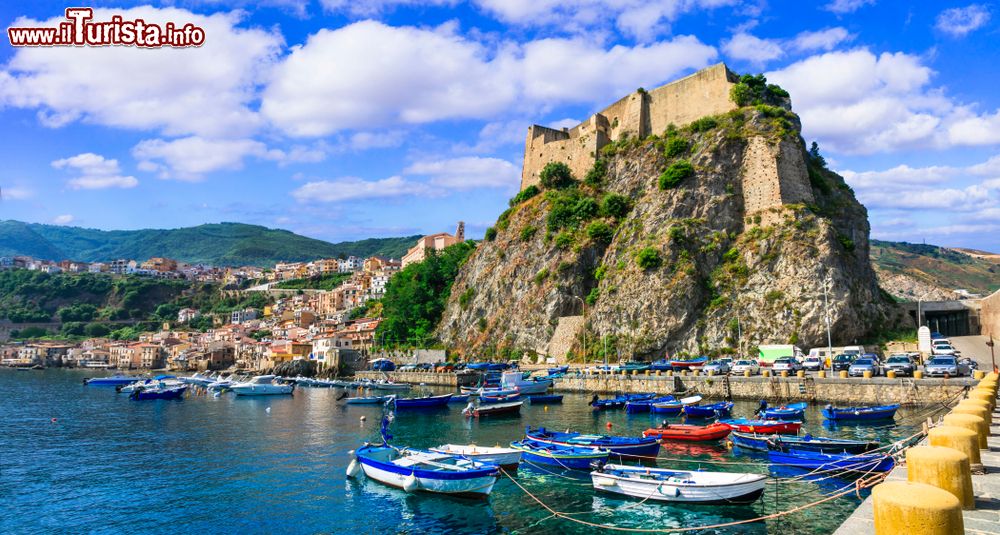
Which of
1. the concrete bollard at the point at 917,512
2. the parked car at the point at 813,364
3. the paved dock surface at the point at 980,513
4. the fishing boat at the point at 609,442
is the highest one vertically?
the concrete bollard at the point at 917,512

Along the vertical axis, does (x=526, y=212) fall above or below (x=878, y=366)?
above

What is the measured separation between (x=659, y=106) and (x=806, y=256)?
1077 inches

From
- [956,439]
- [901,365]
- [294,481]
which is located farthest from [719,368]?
[956,439]

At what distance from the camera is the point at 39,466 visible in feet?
92.0

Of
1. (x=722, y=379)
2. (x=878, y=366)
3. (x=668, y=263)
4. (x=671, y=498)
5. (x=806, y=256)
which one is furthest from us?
(x=668, y=263)

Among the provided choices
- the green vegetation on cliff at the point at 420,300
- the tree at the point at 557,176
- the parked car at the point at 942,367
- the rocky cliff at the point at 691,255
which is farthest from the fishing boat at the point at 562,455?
the green vegetation on cliff at the point at 420,300

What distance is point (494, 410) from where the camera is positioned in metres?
39.8

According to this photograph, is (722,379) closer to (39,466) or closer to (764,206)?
(764,206)

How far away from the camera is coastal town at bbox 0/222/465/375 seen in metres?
95.9

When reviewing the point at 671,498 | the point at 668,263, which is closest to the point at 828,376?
the point at 668,263

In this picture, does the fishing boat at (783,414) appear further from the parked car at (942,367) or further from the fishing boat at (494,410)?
the fishing boat at (494,410)

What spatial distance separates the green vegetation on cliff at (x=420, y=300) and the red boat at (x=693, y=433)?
55.5 m

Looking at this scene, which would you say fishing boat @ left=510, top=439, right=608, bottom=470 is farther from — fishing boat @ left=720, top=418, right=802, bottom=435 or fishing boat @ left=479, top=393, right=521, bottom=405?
fishing boat @ left=479, top=393, right=521, bottom=405

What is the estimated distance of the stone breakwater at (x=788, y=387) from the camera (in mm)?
33562
